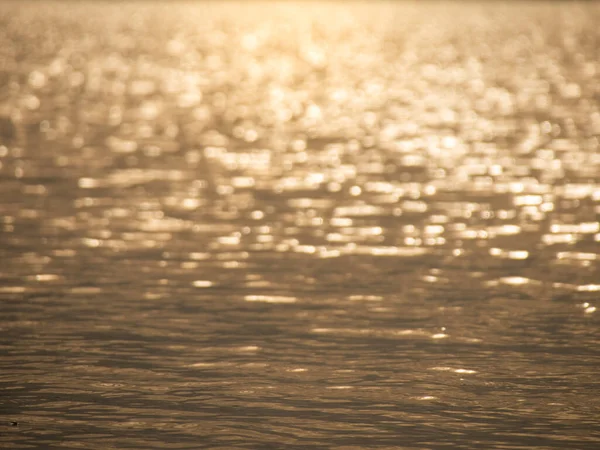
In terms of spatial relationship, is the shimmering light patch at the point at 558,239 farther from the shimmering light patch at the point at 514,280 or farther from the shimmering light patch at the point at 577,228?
the shimmering light patch at the point at 514,280

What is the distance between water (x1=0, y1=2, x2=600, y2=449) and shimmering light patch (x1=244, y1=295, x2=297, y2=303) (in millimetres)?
49

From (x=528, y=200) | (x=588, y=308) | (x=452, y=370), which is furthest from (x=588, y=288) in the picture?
(x=528, y=200)

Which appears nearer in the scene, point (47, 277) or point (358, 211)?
point (47, 277)

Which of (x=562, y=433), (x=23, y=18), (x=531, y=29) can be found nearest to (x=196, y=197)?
(x=562, y=433)

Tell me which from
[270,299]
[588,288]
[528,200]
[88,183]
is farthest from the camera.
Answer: [88,183]

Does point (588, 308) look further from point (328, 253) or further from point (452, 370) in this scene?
point (328, 253)

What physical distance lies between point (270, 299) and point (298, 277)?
5.89 feet

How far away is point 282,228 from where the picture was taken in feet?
92.7

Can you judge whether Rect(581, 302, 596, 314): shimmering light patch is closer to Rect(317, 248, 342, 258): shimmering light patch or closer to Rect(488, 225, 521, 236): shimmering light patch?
Rect(317, 248, 342, 258): shimmering light patch

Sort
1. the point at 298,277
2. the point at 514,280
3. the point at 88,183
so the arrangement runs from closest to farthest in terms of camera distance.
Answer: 1. the point at 514,280
2. the point at 298,277
3. the point at 88,183

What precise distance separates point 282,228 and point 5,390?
1207 centimetres

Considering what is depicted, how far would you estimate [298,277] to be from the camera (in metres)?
23.6

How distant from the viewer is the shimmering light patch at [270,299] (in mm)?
21719

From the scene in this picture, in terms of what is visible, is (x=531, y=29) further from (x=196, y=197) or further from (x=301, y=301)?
(x=301, y=301)
